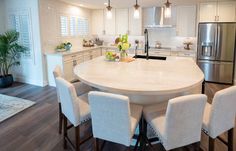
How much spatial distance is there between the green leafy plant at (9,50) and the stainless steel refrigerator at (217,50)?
193 inches

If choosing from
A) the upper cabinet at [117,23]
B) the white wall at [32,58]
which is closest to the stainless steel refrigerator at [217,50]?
the upper cabinet at [117,23]

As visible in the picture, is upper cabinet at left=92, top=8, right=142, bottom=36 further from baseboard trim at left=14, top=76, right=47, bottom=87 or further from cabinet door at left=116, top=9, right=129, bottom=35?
baseboard trim at left=14, top=76, right=47, bottom=87

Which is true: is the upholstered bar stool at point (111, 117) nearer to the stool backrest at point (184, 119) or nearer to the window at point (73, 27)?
the stool backrest at point (184, 119)

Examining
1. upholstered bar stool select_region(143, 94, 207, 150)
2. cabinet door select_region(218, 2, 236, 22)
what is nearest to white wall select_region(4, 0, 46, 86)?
upholstered bar stool select_region(143, 94, 207, 150)

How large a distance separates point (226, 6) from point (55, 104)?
200 inches

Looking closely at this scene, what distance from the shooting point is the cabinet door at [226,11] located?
5168 millimetres

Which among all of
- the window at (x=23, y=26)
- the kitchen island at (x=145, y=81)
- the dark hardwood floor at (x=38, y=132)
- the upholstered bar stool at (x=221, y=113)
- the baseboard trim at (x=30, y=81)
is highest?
the window at (x=23, y=26)

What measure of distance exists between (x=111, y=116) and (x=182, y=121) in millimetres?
601

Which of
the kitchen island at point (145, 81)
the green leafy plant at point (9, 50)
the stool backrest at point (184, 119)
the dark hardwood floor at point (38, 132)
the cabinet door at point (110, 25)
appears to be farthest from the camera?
the cabinet door at point (110, 25)

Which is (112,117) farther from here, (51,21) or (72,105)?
(51,21)

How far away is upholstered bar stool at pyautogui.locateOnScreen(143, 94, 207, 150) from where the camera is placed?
1.53 m

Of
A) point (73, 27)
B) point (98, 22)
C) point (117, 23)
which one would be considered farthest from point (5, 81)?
point (117, 23)

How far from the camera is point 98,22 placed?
716 cm

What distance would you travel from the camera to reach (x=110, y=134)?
69.3 inches
